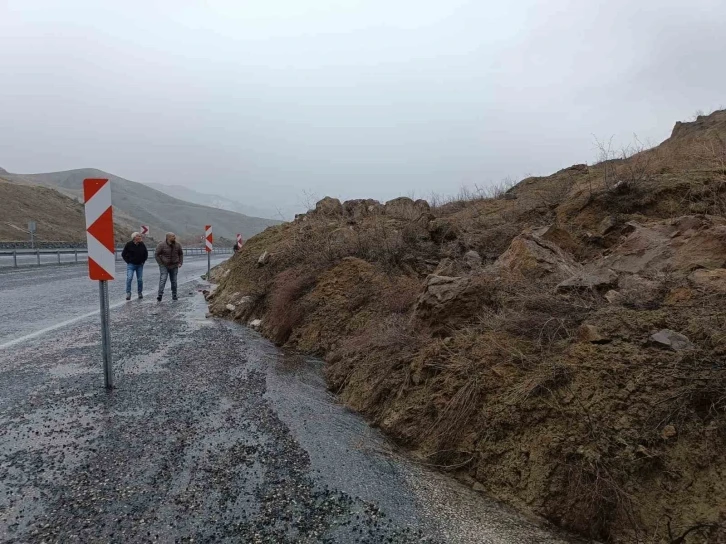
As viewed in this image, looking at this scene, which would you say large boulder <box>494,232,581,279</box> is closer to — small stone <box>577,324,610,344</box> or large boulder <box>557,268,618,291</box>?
large boulder <box>557,268,618,291</box>

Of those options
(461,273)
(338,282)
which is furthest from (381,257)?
(461,273)

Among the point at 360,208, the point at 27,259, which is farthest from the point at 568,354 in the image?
the point at 27,259

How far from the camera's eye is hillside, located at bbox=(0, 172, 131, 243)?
4681 cm

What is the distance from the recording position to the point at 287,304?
8.42m

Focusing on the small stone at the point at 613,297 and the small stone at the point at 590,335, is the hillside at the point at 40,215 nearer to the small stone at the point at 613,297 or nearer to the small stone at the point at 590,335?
the small stone at the point at 613,297

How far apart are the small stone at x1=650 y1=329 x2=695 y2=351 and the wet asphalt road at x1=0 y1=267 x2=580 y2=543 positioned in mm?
1736

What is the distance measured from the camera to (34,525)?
266 cm

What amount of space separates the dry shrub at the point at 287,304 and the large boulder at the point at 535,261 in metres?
3.65

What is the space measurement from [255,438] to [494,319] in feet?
8.62

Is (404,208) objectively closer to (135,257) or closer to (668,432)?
(135,257)

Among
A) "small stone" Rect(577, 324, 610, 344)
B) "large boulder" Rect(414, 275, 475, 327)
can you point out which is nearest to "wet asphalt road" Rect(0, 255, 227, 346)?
"large boulder" Rect(414, 275, 475, 327)

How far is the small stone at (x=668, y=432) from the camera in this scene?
9.48 feet

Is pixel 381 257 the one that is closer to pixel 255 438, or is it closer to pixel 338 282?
pixel 338 282

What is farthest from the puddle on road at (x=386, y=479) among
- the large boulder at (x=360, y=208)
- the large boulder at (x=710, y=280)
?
the large boulder at (x=360, y=208)
